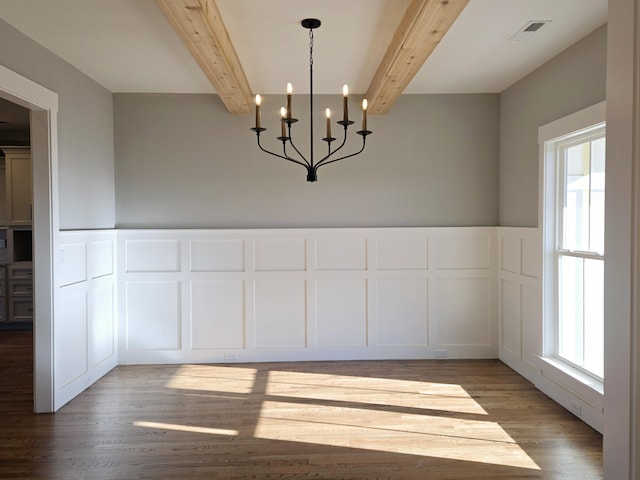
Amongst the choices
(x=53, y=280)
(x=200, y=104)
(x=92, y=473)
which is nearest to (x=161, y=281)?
(x=53, y=280)

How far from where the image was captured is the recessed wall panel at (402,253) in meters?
4.37

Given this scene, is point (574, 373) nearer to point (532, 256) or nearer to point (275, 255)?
point (532, 256)

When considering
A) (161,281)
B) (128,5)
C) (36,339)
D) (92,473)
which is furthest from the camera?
(161,281)

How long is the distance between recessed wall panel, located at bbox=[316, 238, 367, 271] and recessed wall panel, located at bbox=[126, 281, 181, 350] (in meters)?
1.45

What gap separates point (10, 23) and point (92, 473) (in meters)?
2.80

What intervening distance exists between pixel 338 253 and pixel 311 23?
7.22 feet

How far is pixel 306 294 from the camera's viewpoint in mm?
4344

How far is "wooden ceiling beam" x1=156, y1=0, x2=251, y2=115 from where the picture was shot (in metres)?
2.20

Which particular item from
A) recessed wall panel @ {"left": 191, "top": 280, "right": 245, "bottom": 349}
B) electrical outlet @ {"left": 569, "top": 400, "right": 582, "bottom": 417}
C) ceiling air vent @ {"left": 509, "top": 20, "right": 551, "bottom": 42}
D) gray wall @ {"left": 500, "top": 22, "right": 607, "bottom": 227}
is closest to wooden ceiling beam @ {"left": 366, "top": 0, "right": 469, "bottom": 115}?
ceiling air vent @ {"left": 509, "top": 20, "right": 551, "bottom": 42}

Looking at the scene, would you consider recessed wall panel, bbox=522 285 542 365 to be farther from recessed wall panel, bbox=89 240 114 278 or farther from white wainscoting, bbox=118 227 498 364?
recessed wall panel, bbox=89 240 114 278

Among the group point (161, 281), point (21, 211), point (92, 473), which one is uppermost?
point (21, 211)

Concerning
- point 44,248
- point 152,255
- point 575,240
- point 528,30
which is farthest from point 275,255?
point 528,30

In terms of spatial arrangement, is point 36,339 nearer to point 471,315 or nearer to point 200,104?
point 200,104

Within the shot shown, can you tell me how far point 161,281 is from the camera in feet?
14.1
